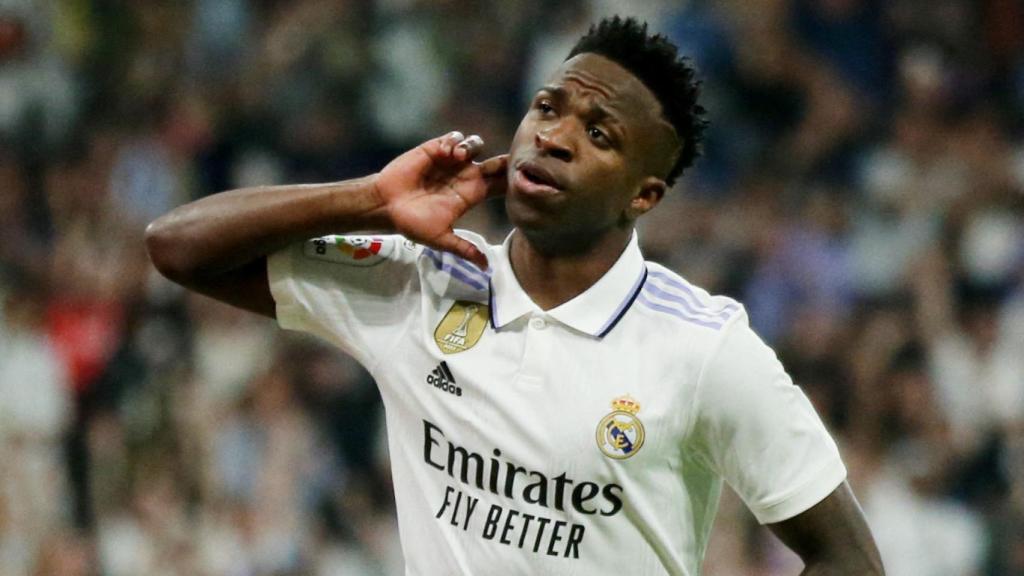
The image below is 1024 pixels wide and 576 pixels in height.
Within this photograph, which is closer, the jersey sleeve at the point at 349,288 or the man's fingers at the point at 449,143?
the man's fingers at the point at 449,143

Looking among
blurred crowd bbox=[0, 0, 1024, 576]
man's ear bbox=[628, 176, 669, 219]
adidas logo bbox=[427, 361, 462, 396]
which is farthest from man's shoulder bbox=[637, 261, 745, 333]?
blurred crowd bbox=[0, 0, 1024, 576]

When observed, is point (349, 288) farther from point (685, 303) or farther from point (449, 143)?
point (685, 303)

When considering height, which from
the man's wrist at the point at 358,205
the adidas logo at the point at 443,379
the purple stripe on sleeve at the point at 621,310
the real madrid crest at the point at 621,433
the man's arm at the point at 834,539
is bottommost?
the man's arm at the point at 834,539

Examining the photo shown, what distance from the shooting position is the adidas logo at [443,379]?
3.09 m

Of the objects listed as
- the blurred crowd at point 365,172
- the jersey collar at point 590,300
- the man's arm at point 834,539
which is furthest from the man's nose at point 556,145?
the blurred crowd at point 365,172

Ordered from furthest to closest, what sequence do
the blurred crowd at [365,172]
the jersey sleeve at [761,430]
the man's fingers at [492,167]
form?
the blurred crowd at [365,172] < the man's fingers at [492,167] < the jersey sleeve at [761,430]

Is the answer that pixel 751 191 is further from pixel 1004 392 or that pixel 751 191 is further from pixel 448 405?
pixel 448 405

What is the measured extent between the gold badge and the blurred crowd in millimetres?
3615

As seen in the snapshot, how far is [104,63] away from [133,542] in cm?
288

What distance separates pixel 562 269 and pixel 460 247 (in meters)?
0.22

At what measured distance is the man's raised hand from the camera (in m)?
Result: 3.04

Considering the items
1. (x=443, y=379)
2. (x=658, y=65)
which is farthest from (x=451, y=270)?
(x=658, y=65)

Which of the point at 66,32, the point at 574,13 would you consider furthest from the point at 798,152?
the point at 66,32

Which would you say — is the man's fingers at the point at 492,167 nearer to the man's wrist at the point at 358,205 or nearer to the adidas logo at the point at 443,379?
the man's wrist at the point at 358,205
